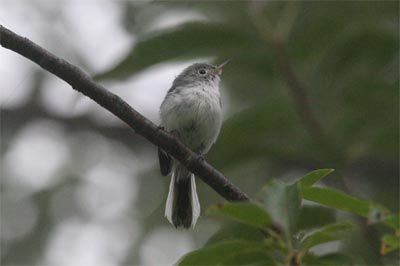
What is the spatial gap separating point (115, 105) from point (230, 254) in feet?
3.16

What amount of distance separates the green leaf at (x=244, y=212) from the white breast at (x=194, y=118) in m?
3.62

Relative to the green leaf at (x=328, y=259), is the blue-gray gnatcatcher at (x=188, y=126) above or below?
above

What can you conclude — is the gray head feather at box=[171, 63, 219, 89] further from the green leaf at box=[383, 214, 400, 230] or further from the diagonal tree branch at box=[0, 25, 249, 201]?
the green leaf at box=[383, 214, 400, 230]

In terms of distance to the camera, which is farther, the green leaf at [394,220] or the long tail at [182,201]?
the long tail at [182,201]

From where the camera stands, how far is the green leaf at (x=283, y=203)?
1.97m

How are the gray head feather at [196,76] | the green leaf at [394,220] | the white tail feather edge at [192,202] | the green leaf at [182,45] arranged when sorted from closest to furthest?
1. the green leaf at [394,220]
2. the green leaf at [182,45]
3. the white tail feather edge at [192,202]
4. the gray head feather at [196,76]

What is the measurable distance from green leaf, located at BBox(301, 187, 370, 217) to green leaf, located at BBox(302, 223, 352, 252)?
5 cm

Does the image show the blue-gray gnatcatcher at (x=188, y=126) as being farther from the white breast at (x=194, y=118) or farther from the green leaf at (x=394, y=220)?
the green leaf at (x=394, y=220)

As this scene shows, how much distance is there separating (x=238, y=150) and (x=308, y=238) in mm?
2033

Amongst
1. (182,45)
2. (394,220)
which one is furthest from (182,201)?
(394,220)

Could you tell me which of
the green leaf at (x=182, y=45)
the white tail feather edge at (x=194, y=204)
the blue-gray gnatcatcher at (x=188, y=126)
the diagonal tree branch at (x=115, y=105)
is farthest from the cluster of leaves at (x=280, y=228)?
the blue-gray gnatcatcher at (x=188, y=126)

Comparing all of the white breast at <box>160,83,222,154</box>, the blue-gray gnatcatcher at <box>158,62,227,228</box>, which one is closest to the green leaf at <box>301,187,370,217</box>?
the blue-gray gnatcatcher at <box>158,62,227,228</box>

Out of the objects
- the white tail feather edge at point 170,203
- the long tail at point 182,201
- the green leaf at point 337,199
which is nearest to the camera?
the green leaf at point 337,199

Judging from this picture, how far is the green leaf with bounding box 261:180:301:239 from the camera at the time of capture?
6.48 ft
